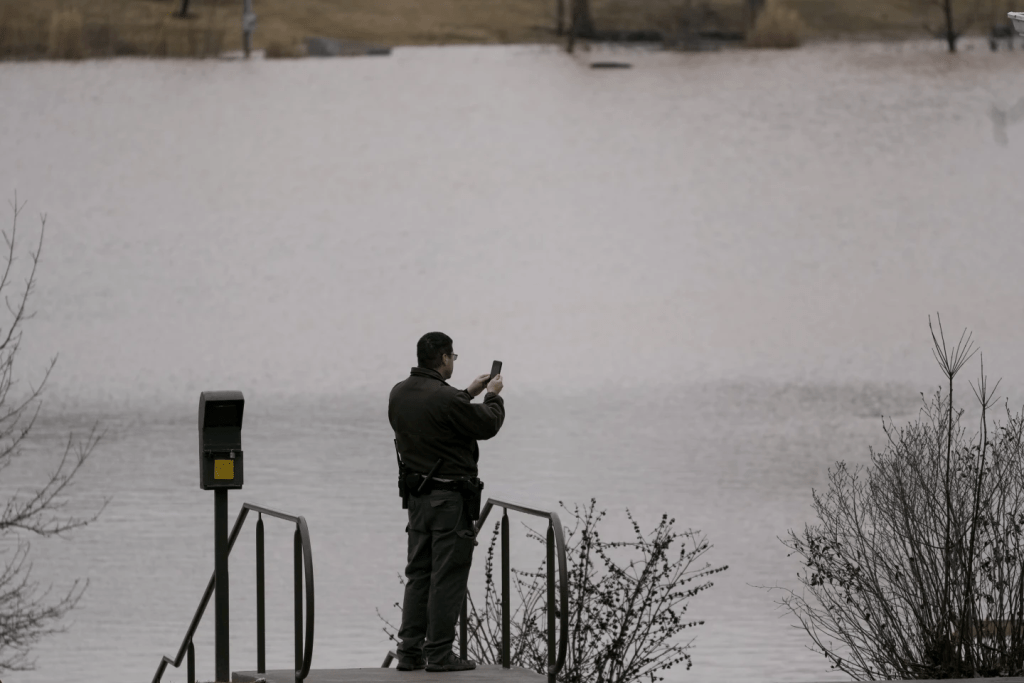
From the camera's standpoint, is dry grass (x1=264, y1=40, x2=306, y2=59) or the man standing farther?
dry grass (x1=264, y1=40, x2=306, y2=59)

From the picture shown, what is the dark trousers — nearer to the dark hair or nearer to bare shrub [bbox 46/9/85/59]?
the dark hair

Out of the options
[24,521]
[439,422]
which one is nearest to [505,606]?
[439,422]

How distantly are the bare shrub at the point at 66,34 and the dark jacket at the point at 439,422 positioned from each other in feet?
69.2

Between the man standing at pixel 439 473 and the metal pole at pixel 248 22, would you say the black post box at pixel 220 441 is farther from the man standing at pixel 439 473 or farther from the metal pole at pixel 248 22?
the metal pole at pixel 248 22

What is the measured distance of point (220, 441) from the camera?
19.5 ft

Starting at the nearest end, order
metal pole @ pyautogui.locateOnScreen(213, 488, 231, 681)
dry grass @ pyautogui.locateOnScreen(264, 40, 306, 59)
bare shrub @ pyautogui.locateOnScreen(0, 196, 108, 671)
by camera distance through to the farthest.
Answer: metal pole @ pyautogui.locateOnScreen(213, 488, 231, 681)
bare shrub @ pyautogui.locateOnScreen(0, 196, 108, 671)
dry grass @ pyautogui.locateOnScreen(264, 40, 306, 59)

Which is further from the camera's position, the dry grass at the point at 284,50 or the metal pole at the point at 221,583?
the dry grass at the point at 284,50

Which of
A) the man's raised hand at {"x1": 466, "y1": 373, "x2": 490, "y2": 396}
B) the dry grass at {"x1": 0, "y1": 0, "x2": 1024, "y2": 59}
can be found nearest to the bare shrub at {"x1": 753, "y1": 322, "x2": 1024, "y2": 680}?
the man's raised hand at {"x1": 466, "y1": 373, "x2": 490, "y2": 396}

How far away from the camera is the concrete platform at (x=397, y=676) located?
552 cm

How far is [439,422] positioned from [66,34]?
70.0ft

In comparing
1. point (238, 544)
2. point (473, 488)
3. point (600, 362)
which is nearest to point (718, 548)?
point (238, 544)

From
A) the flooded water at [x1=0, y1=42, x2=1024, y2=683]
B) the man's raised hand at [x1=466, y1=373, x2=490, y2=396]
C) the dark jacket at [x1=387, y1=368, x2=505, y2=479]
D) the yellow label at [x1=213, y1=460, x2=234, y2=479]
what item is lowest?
the yellow label at [x1=213, y1=460, x2=234, y2=479]

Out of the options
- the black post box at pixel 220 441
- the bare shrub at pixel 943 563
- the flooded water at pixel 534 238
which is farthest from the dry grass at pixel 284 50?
the black post box at pixel 220 441

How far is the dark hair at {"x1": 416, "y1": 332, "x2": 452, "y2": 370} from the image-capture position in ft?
18.6
